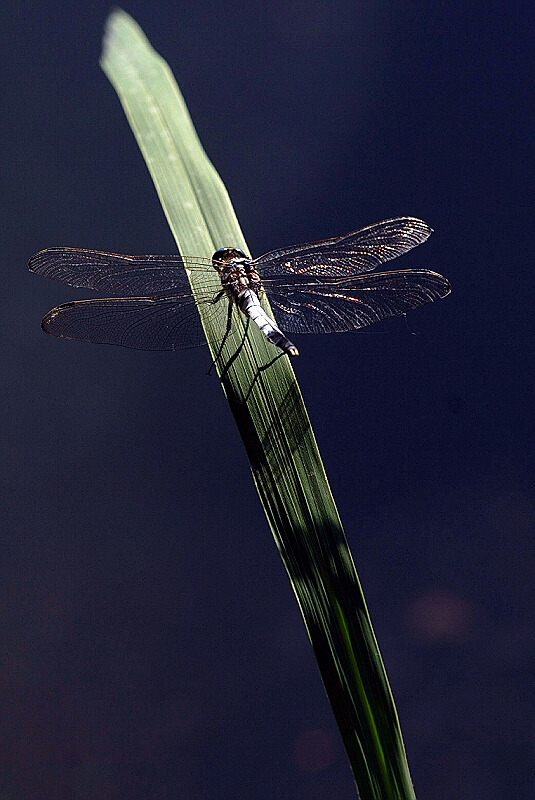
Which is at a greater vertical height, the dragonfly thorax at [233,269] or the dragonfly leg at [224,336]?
the dragonfly thorax at [233,269]

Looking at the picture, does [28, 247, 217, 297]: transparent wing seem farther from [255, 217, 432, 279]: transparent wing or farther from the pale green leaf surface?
[255, 217, 432, 279]: transparent wing

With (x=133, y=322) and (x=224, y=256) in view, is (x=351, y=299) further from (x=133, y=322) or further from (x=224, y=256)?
(x=133, y=322)

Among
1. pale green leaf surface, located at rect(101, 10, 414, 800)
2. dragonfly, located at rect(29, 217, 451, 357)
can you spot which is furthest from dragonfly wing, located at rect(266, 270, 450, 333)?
pale green leaf surface, located at rect(101, 10, 414, 800)

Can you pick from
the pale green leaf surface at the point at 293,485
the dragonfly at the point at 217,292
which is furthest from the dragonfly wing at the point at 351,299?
the pale green leaf surface at the point at 293,485

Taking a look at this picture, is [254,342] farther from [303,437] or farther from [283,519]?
[283,519]

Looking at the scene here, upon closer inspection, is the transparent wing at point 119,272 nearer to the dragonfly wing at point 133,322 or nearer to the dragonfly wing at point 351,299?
the dragonfly wing at point 133,322

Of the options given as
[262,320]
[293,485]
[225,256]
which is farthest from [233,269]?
[293,485]

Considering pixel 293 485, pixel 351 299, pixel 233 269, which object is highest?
pixel 233 269
